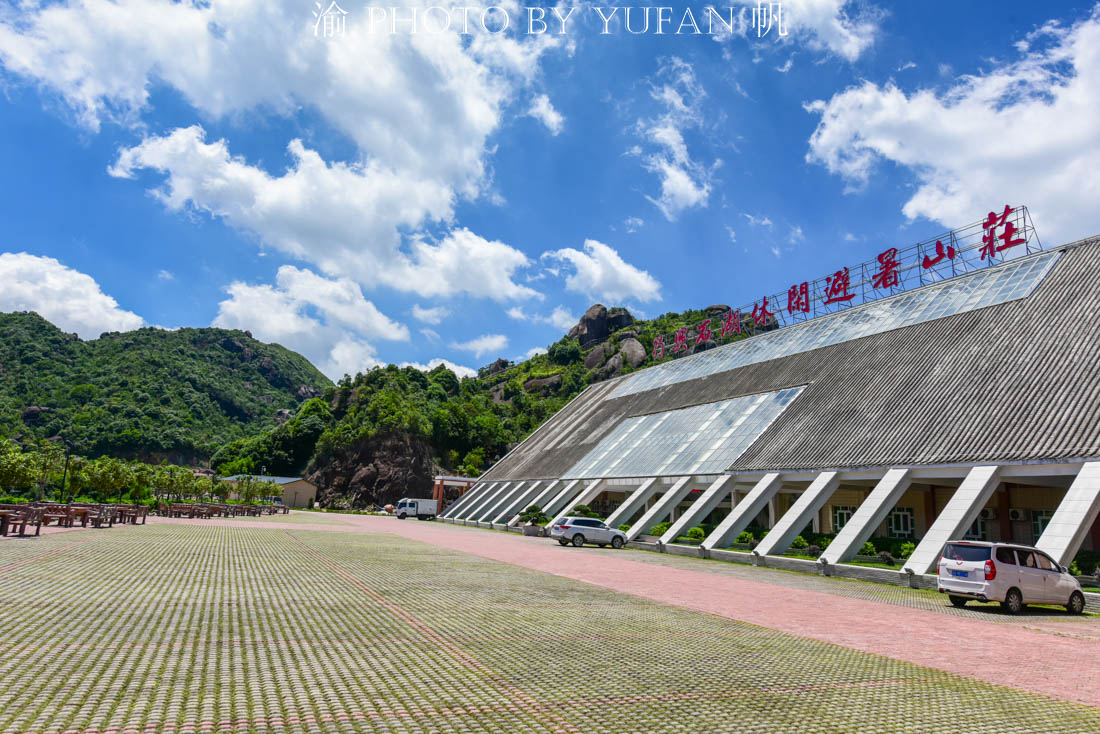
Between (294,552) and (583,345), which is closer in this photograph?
(294,552)

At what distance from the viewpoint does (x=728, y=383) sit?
150 ft

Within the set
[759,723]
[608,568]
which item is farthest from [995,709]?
[608,568]

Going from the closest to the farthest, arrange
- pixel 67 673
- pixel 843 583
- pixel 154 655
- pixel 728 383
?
pixel 67 673 → pixel 154 655 → pixel 843 583 → pixel 728 383

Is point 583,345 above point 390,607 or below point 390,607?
above

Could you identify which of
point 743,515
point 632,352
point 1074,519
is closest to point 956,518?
point 1074,519

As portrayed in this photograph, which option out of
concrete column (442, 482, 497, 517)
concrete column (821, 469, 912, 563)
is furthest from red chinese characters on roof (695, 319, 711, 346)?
concrete column (821, 469, 912, 563)

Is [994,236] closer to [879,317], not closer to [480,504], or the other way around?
[879,317]

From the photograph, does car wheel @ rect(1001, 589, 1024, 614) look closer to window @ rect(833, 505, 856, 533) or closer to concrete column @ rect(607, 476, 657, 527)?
window @ rect(833, 505, 856, 533)

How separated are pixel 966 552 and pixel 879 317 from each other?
26.7 meters

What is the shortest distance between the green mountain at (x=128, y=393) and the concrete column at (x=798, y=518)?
101m

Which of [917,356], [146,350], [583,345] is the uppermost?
[583,345]

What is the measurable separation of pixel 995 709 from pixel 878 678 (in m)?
1.39

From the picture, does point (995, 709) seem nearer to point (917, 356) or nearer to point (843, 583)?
point (843, 583)

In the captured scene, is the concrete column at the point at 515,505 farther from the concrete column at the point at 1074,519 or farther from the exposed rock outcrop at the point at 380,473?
the exposed rock outcrop at the point at 380,473
